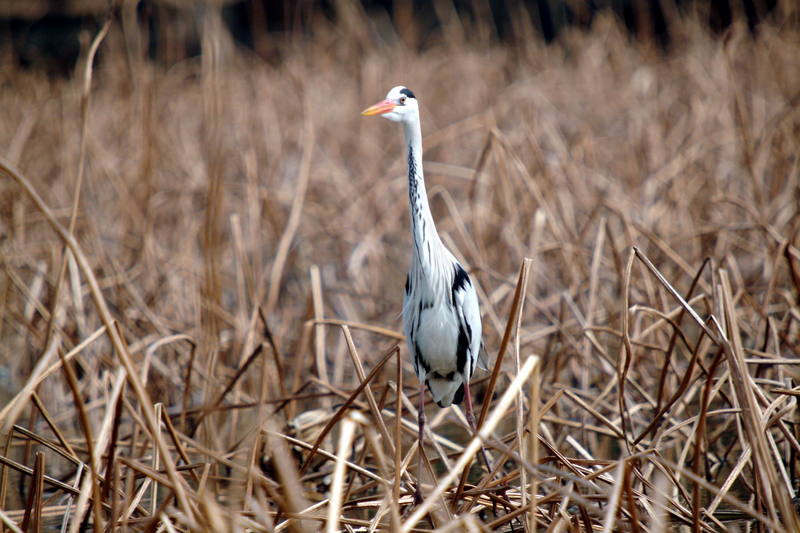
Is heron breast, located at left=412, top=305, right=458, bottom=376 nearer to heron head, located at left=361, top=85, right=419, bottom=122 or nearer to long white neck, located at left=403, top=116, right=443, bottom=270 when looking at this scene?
long white neck, located at left=403, top=116, right=443, bottom=270

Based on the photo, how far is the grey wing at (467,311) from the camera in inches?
90.1

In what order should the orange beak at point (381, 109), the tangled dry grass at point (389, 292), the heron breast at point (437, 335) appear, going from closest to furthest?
the tangled dry grass at point (389, 292), the orange beak at point (381, 109), the heron breast at point (437, 335)

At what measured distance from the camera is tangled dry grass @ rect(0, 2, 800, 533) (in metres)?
1.81

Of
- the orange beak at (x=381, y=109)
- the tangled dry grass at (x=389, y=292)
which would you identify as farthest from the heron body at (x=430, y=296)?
the tangled dry grass at (x=389, y=292)

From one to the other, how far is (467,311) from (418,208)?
0.38 metres

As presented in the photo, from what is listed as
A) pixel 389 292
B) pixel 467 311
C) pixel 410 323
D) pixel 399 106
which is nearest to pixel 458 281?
pixel 467 311

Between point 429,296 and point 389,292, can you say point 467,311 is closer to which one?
point 429,296

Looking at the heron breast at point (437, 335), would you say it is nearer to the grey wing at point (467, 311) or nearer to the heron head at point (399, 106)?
the grey wing at point (467, 311)

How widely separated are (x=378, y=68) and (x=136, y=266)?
10.1ft

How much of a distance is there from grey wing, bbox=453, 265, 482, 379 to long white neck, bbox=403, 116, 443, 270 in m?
0.14

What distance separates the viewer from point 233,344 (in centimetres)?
380

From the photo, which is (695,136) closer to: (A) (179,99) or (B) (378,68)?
(B) (378,68)

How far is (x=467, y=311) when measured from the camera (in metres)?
2.31

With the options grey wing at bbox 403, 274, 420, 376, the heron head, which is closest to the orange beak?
the heron head
